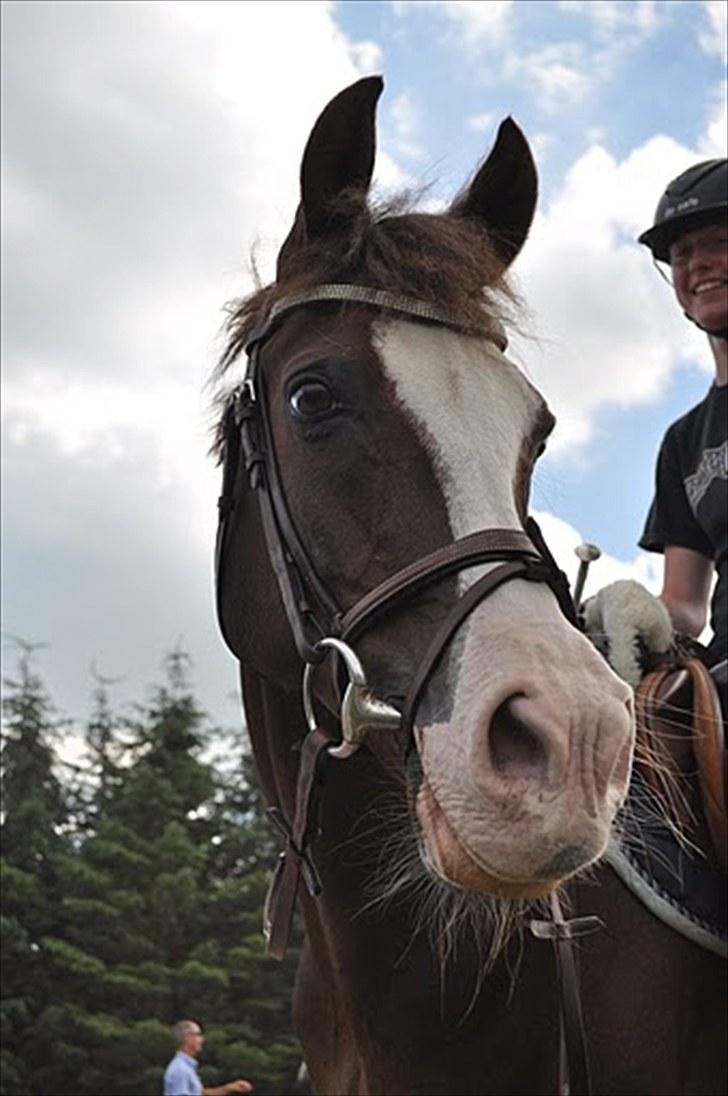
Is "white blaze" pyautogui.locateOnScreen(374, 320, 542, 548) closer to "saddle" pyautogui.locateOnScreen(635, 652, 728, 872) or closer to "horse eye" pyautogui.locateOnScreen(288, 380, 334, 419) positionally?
"horse eye" pyautogui.locateOnScreen(288, 380, 334, 419)

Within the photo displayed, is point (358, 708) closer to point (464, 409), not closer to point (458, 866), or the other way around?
point (458, 866)

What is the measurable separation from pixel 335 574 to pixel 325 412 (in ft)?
1.29

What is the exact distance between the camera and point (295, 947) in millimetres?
42188

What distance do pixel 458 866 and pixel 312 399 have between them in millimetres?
1189

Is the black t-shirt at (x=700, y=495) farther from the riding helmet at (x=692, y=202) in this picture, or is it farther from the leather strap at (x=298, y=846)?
the leather strap at (x=298, y=846)

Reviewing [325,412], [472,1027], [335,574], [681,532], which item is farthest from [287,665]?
[681,532]

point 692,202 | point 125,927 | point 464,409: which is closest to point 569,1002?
point 464,409

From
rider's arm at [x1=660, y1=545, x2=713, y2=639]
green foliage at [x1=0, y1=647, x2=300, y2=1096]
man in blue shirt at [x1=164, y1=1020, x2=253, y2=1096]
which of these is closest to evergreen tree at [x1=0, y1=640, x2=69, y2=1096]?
green foliage at [x1=0, y1=647, x2=300, y2=1096]

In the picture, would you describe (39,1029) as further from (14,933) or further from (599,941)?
(599,941)

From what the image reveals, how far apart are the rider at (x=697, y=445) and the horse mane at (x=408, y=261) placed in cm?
120

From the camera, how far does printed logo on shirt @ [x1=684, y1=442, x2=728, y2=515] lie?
4.64m

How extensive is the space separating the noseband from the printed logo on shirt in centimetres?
132

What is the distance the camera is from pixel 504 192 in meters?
4.17

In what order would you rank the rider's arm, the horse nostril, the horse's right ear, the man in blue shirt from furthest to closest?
1. the man in blue shirt
2. the rider's arm
3. the horse's right ear
4. the horse nostril
